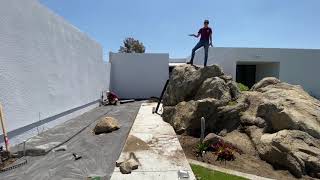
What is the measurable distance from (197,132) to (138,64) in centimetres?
1330

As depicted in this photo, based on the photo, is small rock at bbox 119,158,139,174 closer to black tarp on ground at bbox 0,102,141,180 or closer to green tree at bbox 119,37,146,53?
black tarp on ground at bbox 0,102,141,180

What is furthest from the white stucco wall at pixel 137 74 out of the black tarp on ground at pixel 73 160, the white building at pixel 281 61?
the black tarp on ground at pixel 73 160

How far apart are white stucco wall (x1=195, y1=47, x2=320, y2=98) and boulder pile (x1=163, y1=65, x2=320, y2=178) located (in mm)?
9799

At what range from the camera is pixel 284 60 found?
22.0 m

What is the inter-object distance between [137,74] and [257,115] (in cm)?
1349

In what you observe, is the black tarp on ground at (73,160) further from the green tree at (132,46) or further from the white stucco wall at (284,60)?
the green tree at (132,46)

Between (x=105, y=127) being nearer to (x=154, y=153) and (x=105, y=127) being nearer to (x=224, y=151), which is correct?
(x=154, y=153)

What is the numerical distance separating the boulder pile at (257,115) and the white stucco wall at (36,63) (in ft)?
12.6

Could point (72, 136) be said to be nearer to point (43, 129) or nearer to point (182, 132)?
point (43, 129)

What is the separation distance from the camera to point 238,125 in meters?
8.69

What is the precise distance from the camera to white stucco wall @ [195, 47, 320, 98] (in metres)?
21.5

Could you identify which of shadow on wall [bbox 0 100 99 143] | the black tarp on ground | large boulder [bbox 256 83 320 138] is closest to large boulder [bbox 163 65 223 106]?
large boulder [bbox 256 83 320 138]

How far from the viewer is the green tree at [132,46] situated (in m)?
49.9

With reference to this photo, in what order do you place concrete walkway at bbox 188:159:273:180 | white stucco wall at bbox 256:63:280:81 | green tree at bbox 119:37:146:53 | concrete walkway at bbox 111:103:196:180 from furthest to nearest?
green tree at bbox 119:37:146:53
white stucco wall at bbox 256:63:280:81
concrete walkway at bbox 188:159:273:180
concrete walkway at bbox 111:103:196:180
